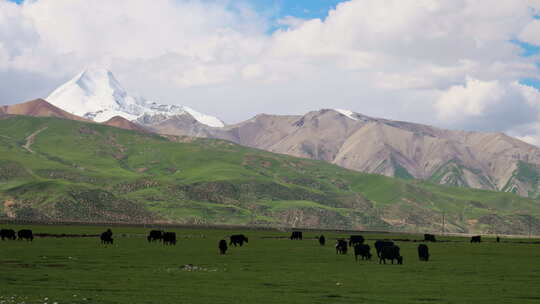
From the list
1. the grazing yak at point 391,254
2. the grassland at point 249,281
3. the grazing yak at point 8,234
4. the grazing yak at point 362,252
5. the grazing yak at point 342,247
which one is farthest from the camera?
the grazing yak at point 8,234

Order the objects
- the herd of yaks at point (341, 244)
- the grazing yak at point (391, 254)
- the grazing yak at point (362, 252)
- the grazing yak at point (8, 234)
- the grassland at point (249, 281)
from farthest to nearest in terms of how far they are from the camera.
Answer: the grazing yak at point (8, 234) → the grazing yak at point (362, 252) → the herd of yaks at point (341, 244) → the grazing yak at point (391, 254) → the grassland at point (249, 281)

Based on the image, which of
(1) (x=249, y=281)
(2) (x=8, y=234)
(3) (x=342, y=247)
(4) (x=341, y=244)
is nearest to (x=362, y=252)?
(3) (x=342, y=247)

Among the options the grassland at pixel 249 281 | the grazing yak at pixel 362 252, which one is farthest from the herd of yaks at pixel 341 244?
the grassland at pixel 249 281

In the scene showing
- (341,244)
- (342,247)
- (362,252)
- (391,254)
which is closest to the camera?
(391,254)

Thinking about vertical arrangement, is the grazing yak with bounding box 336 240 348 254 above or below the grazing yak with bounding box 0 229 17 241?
below

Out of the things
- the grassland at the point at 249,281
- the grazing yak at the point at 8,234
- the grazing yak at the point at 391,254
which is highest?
the grazing yak at the point at 8,234

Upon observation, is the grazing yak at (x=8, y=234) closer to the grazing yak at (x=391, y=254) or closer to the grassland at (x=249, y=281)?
the grassland at (x=249, y=281)

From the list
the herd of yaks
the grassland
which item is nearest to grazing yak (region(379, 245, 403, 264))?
the herd of yaks

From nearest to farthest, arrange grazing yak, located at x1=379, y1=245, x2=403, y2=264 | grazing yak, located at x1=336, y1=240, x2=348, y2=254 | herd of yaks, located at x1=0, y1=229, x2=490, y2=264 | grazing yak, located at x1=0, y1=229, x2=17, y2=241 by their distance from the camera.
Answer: grazing yak, located at x1=379, y1=245, x2=403, y2=264 → herd of yaks, located at x1=0, y1=229, x2=490, y2=264 → grazing yak, located at x1=336, y1=240, x2=348, y2=254 → grazing yak, located at x1=0, y1=229, x2=17, y2=241

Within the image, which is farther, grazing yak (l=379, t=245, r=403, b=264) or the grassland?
grazing yak (l=379, t=245, r=403, b=264)

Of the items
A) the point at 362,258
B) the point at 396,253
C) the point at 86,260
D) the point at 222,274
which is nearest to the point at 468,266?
the point at 396,253

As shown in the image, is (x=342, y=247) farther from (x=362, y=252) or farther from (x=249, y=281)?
(x=249, y=281)

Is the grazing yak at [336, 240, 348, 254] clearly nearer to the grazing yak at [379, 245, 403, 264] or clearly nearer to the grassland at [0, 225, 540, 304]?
the grassland at [0, 225, 540, 304]

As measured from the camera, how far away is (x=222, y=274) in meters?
53.0
